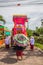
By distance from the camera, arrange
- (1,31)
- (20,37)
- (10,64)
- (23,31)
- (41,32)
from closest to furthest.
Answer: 1. (10,64)
2. (20,37)
3. (23,31)
4. (1,31)
5. (41,32)

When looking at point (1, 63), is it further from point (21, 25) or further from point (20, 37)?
point (21, 25)

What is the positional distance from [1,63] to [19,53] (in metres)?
1.78

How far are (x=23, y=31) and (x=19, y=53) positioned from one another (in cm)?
863

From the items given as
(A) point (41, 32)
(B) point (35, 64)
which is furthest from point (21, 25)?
(A) point (41, 32)

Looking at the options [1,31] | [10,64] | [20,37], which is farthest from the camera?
[1,31]

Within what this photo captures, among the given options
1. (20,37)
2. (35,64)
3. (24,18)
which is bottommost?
(35,64)

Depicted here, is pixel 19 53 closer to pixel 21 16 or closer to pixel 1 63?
pixel 1 63

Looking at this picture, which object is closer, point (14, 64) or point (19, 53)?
point (14, 64)

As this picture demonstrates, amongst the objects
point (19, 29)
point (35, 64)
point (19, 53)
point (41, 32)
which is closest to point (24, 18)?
point (19, 29)

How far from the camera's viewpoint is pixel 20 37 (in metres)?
19.1

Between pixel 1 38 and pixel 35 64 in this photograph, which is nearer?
pixel 35 64

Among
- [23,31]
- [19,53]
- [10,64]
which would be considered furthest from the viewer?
[23,31]

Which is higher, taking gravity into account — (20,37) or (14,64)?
(20,37)

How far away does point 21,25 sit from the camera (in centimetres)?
2659
